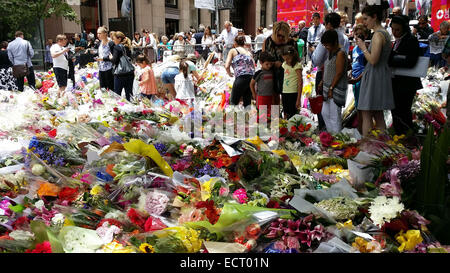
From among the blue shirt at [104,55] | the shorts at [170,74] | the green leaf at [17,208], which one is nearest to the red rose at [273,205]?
the green leaf at [17,208]

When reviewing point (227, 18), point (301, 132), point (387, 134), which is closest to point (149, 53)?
point (301, 132)

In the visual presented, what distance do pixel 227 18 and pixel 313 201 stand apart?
2672 centimetres

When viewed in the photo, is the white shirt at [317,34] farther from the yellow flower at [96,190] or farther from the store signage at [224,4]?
the yellow flower at [96,190]

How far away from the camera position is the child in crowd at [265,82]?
5.38 m

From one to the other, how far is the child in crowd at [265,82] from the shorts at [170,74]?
287cm

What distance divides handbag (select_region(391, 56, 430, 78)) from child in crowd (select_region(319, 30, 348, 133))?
0.56 meters

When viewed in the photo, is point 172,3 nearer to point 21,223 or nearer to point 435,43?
point 435,43

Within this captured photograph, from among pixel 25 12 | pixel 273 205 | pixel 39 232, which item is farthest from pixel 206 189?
pixel 25 12

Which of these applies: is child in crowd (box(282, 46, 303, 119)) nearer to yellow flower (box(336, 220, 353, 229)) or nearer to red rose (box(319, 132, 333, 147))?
red rose (box(319, 132, 333, 147))

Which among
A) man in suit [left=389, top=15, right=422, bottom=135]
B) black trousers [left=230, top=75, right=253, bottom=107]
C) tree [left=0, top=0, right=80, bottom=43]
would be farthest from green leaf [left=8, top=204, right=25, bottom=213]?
tree [left=0, top=0, right=80, bottom=43]

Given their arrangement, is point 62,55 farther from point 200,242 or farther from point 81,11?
point 81,11

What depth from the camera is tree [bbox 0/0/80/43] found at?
14.4 meters

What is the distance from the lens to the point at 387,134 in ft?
11.4

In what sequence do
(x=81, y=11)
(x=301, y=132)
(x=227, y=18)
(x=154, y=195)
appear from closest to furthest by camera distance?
1. (x=154, y=195)
2. (x=301, y=132)
3. (x=81, y=11)
4. (x=227, y=18)
